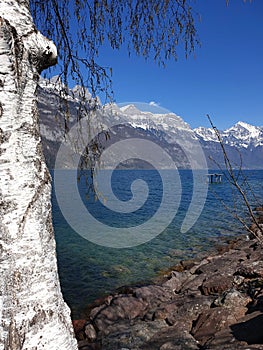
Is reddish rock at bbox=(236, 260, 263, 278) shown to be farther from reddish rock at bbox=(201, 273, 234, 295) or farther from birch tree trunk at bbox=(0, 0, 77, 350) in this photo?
birch tree trunk at bbox=(0, 0, 77, 350)

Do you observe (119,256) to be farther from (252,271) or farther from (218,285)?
(252,271)

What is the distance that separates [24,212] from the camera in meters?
1.17

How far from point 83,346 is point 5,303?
6648 mm

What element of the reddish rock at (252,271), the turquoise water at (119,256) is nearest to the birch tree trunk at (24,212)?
the turquoise water at (119,256)

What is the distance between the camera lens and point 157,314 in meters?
7.14

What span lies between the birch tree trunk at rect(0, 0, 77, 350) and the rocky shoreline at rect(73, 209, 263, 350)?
11.9 ft

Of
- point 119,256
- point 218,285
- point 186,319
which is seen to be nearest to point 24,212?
point 186,319

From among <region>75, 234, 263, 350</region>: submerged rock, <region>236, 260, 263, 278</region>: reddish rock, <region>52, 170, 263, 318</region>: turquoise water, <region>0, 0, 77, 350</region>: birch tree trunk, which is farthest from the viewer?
<region>52, 170, 263, 318</region>: turquoise water

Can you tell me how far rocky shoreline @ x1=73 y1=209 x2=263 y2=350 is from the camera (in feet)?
16.0

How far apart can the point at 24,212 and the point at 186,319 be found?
20.4ft

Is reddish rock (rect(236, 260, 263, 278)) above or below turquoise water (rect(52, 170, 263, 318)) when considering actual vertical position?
above

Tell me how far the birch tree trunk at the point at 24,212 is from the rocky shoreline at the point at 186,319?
11.9ft

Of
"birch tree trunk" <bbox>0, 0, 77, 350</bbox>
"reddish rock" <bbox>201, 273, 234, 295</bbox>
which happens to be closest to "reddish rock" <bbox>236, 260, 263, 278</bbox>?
"reddish rock" <bbox>201, 273, 234, 295</bbox>

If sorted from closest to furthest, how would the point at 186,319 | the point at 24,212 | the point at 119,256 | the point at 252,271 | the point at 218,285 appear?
1. the point at 24,212
2. the point at 186,319
3. the point at 252,271
4. the point at 218,285
5. the point at 119,256
